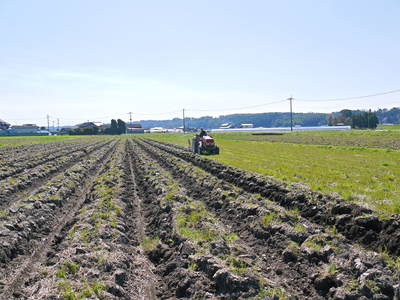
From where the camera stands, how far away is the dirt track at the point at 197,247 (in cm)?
674

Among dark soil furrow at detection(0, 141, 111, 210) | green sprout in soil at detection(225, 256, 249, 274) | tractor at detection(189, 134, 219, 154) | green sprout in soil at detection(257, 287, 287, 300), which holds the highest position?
tractor at detection(189, 134, 219, 154)

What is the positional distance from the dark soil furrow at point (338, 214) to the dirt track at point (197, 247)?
3 centimetres

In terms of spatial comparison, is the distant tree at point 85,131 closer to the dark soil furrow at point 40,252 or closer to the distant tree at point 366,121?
the distant tree at point 366,121

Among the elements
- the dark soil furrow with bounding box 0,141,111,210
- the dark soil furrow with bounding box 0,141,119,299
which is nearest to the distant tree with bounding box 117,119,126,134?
the dark soil furrow with bounding box 0,141,111,210

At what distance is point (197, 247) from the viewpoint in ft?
28.0

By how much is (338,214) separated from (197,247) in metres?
4.70

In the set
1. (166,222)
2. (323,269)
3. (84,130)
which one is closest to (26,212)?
(166,222)

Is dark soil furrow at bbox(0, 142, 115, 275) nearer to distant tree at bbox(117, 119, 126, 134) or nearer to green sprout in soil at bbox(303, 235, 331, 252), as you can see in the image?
green sprout in soil at bbox(303, 235, 331, 252)

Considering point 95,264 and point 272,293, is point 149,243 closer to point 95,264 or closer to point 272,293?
point 95,264

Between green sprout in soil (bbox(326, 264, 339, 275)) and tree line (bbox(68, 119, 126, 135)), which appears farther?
tree line (bbox(68, 119, 126, 135))

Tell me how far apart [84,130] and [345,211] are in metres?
135

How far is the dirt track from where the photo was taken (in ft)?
22.1

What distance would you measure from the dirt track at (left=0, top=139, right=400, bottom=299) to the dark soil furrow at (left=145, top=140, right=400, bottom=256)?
0.03 meters

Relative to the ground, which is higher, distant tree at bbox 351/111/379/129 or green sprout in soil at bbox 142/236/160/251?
distant tree at bbox 351/111/379/129
